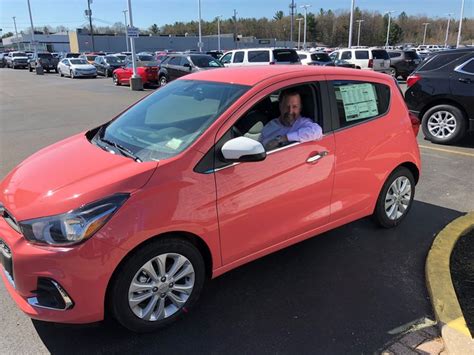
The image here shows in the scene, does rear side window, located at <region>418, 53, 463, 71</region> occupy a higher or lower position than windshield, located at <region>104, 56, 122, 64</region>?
higher

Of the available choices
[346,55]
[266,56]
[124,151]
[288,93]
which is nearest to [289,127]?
[288,93]

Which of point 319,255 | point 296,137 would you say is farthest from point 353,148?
point 319,255

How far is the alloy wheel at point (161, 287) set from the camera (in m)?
2.68

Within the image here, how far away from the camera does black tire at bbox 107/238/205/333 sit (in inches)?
101

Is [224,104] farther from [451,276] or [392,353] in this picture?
[451,276]

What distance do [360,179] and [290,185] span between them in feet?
3.02

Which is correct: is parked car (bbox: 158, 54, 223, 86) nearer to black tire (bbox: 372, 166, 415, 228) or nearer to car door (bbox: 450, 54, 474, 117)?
car door (bbox: 450, 54, 474, 117)

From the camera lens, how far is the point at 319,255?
12.8 feet

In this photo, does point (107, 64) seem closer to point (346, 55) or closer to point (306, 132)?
point (346, 55)

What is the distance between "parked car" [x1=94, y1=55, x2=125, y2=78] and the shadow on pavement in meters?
29.7

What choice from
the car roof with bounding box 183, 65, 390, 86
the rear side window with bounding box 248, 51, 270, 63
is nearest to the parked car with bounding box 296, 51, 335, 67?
the rear side window with bounding box 248, 51, 270, 63

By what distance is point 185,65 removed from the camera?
1869 centimetres

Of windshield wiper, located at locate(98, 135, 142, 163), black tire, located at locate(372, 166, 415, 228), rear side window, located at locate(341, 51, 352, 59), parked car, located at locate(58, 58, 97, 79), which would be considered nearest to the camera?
windshield wiper, located at locate(98, 135, 142, 163)

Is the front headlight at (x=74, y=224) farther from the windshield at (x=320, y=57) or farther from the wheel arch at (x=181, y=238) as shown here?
the windshield at (x=320, y=57)
